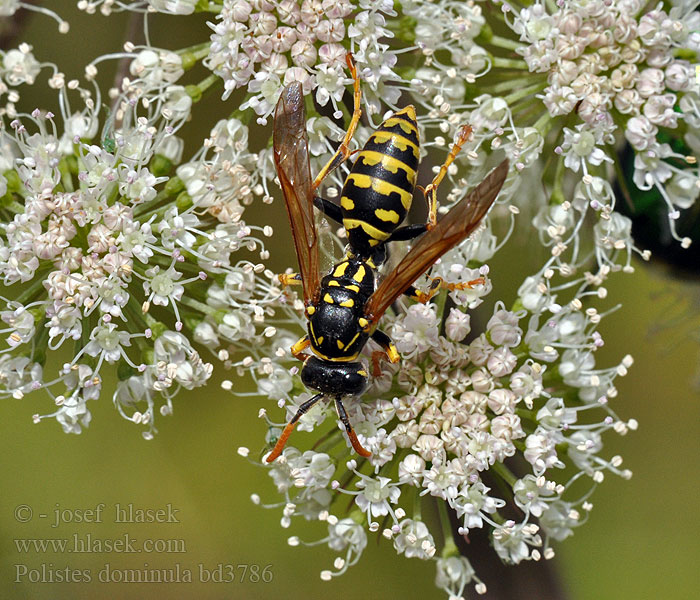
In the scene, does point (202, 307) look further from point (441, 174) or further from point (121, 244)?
point (441, 174)

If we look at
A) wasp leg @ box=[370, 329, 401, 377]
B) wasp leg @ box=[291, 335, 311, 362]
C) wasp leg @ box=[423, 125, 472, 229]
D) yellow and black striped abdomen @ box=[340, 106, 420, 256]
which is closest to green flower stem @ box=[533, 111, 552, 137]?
wasp leg @ box=[423, 125, 472, 229]

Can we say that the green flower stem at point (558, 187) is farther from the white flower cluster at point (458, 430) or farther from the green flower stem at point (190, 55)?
the green flower stem at point (190, 55)

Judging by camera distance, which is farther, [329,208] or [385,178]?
[329,208]

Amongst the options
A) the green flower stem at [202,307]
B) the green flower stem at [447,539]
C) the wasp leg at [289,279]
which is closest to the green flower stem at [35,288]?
the green flower stem at [202,307]

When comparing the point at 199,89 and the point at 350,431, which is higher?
the point at 199,89

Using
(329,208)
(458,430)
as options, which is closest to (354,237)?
(329,208)

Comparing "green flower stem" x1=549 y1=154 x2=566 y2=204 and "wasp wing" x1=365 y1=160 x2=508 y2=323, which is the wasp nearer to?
"wasp wing" x1=365 y1=160 x2=508 y2=323
